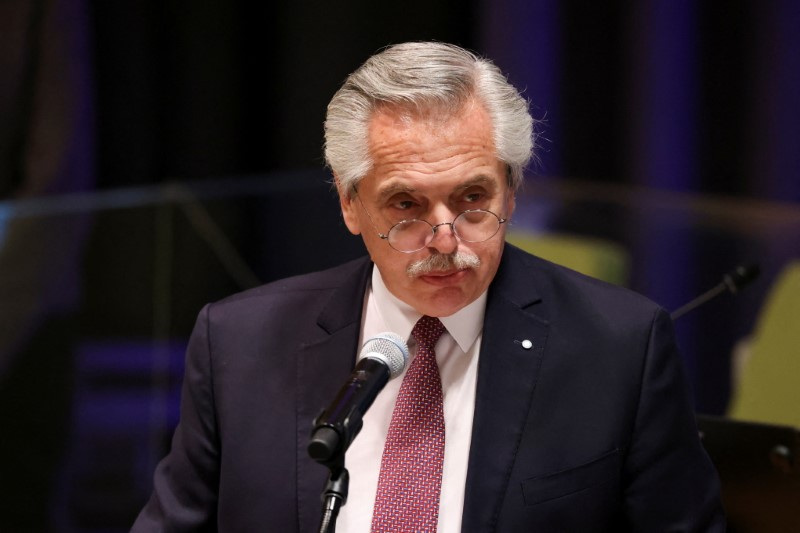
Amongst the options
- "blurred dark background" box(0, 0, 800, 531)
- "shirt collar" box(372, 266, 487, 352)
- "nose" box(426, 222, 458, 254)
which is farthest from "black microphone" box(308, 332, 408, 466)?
"blurred dark background" box(0, 0, 800, 531)

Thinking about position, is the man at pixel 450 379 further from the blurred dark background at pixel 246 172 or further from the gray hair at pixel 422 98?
the blurred dark background at pixel 246 172

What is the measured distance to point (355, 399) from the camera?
55.4 inches

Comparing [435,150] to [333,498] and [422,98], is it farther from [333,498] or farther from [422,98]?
[333,498]

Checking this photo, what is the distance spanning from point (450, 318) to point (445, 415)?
0.15m

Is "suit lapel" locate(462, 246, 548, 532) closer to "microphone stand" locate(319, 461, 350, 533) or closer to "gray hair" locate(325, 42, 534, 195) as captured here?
"gray hair" locate(325, 42, 534, 195)

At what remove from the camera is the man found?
5.89ft

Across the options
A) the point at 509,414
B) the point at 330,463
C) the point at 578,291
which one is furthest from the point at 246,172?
the point at 330,463

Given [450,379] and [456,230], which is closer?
[456,230]

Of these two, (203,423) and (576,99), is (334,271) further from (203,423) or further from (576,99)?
(576,99)

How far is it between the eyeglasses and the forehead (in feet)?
0.16

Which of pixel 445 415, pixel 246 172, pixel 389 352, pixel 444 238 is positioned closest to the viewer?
pixel 389 352

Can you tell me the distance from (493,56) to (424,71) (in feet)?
5.95

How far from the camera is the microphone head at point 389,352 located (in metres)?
1.48

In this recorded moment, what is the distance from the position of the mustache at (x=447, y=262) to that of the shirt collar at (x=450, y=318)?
117 mm
